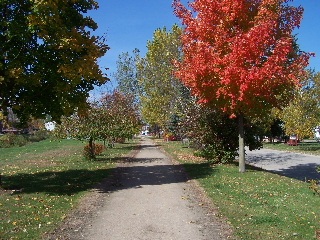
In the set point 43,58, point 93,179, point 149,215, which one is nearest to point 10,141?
point 93,179

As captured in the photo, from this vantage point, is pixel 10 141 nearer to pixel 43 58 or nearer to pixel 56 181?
pixel 56 181

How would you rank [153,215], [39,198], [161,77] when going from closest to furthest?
[153,215], [39,198], [161,77]

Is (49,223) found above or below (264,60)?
below

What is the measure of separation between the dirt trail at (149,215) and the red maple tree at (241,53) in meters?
3.42

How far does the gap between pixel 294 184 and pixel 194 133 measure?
6.35 meters

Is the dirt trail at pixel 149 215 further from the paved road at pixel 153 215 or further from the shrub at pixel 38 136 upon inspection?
the shrub at pixel 38 136

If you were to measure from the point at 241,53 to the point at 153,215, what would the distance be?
6144 mm

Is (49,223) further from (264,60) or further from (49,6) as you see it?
(264,60)

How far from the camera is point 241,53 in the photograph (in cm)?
1059

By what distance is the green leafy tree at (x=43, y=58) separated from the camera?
866 cm

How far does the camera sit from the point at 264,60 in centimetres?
1155

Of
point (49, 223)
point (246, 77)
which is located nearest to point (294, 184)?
point (246, 77)

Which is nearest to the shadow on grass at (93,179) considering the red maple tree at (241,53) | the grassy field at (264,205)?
the grassy field at (264,205)

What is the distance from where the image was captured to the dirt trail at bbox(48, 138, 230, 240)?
224 inches
